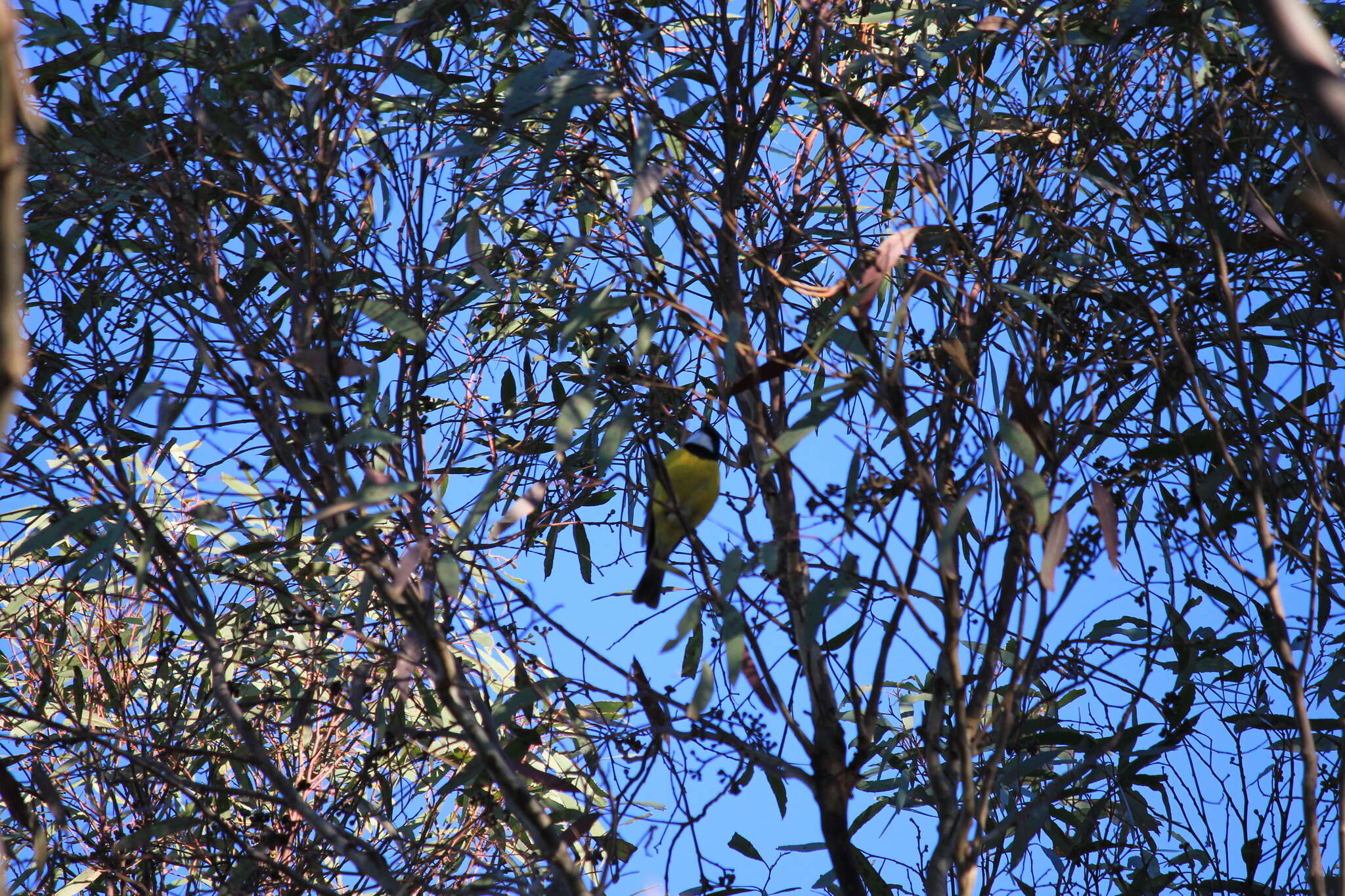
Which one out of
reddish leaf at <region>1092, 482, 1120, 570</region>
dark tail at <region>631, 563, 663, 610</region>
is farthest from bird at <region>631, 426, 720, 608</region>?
reddish leaf at <region>1092, 482, 1120, 570</region>

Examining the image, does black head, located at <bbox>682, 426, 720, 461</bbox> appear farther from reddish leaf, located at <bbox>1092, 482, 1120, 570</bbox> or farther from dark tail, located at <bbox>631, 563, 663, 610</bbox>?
reddish leaf, located at <bbox>1092, 482, 1120, 570</bbox>

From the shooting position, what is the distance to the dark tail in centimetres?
342

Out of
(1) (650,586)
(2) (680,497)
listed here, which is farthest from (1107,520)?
(2) (680,497)

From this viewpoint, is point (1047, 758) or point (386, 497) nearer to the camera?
point (386, 497)

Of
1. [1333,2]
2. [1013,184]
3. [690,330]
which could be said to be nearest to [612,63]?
[690,330]

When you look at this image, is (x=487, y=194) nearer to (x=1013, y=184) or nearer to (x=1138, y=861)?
(x=1013, y=184)

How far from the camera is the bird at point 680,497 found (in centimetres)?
341

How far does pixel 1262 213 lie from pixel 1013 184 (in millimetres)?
500

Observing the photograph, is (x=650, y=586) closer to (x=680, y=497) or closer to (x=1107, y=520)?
(x=680, y=497)

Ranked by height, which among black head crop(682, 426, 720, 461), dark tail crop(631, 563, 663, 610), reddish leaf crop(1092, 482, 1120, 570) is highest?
black head crop(682, 426, 720, 461)

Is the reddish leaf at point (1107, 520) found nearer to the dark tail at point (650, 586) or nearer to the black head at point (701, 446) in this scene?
the black head at point (701, 446)

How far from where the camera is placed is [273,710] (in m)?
3.36

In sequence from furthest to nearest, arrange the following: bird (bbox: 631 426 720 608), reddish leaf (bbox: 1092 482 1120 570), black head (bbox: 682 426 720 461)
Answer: bird (bbox: 631 426 720 608), black head (bbox: 682 426 720 461), reddish leaf (bbox: 1092 482 1120 570)

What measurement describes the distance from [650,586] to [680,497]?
23.0 inches
